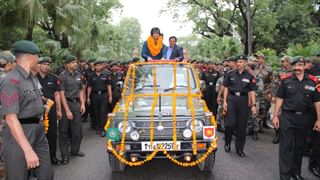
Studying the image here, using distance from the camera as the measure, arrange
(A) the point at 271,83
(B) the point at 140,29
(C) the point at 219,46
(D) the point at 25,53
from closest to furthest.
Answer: (D) the point at 25,53
(A) the point at 271,83
(C) the point at 219,46
(B) the point at 140,29

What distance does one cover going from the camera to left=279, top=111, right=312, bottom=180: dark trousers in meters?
5.35

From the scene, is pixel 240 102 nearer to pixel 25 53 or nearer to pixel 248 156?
pixel 248 156

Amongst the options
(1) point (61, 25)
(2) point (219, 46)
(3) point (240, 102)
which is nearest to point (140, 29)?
(2) point (219, 46)

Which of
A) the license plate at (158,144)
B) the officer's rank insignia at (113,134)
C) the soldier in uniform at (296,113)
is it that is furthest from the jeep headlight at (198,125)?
the soldier in uniform at (296,113)

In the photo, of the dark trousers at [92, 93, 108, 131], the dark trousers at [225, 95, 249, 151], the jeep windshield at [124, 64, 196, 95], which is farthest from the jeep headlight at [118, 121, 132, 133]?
the dark trousers at [92, 93, 108, 131]

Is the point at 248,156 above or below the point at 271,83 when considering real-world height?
below

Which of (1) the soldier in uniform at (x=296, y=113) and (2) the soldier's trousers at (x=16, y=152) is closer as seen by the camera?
(2) the soldier's trousers at (x=16, y=152)

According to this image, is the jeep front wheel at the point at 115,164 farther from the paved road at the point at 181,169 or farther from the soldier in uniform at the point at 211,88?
the soldier in uniform at the point at 211,88

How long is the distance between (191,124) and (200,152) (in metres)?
0.41

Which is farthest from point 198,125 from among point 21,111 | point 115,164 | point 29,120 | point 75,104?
point 75,104

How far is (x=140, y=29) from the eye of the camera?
10769 centimetres

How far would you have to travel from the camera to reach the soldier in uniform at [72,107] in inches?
273

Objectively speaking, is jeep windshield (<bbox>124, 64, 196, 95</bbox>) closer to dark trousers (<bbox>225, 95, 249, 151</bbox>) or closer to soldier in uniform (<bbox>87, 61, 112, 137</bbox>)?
dark trousers (<bbox>225, 95, 249, 151</bbox>)

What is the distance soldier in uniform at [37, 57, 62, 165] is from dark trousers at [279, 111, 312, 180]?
144 inches
